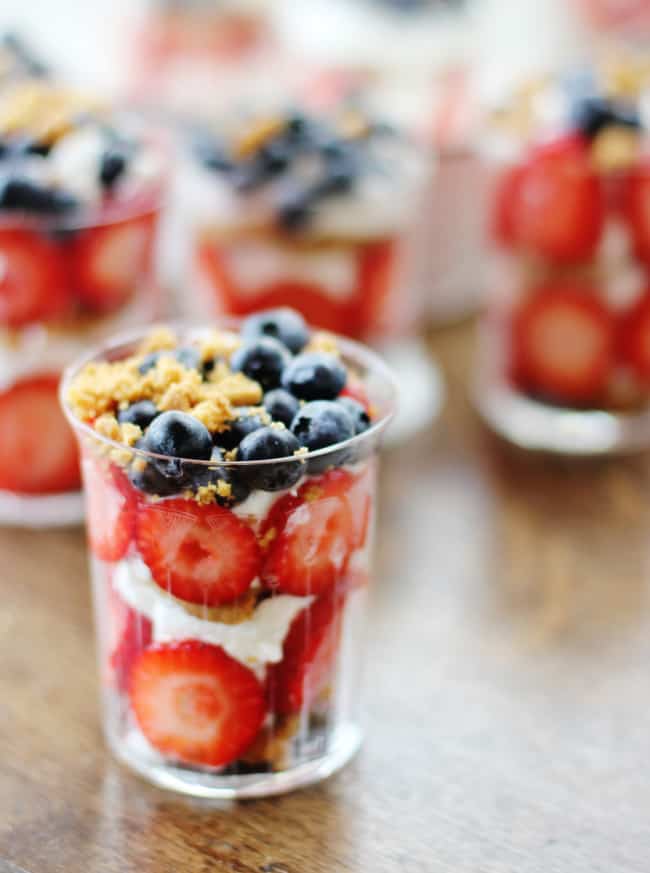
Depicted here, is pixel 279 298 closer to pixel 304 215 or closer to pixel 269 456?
pixel 304 215

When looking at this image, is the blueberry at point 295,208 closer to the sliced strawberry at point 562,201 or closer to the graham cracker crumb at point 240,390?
the sliced strawberry at point 562,201

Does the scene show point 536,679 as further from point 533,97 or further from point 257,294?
point 533,97

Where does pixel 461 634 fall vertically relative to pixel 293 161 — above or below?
below

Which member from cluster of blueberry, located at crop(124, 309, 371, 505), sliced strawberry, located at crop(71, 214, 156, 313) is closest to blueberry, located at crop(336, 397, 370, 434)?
cluster of blueberry, located at crop(124, 309, 371, 505)

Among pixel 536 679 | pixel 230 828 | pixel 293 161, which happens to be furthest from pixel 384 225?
pixel 230 828

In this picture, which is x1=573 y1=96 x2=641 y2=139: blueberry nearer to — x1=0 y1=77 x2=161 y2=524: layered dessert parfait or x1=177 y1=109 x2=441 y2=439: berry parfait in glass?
x1=177 y1=109 x2=441 y2=439: berry parfait in glass
